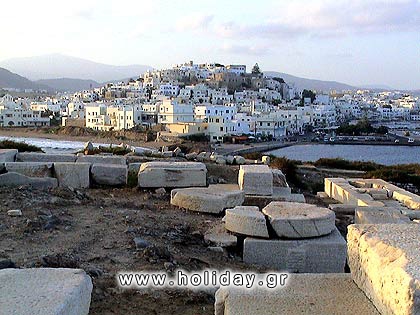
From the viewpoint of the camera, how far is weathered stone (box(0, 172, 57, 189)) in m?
8.90

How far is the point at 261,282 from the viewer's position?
4215mm

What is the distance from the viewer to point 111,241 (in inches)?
230

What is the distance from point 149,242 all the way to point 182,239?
1.90 ft

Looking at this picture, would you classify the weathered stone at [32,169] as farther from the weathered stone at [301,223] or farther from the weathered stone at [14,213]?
the weathered stone at [301,223]

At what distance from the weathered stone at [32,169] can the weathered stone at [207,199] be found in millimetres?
2695

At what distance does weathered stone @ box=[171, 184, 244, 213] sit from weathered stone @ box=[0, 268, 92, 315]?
14.1ft

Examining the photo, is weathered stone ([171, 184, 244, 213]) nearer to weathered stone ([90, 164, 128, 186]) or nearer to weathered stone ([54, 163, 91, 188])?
weathered stone ([90, 164, 128, 186])

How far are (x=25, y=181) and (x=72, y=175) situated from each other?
895 millimetres

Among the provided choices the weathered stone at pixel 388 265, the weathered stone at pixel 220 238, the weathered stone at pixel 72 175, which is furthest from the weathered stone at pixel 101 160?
the weathered stone at pixel 388 265

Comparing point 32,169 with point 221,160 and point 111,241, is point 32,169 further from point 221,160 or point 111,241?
point 221,160

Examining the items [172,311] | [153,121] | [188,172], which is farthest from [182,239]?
[153,121]

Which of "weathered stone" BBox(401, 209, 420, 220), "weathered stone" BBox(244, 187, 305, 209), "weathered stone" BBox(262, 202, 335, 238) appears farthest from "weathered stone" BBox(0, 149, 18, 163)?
"weathered stone" BBox(401, 209, 420, 220)

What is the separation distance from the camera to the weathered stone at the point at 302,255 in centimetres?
587

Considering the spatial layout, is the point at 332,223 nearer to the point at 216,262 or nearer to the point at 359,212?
the point at 216,262
